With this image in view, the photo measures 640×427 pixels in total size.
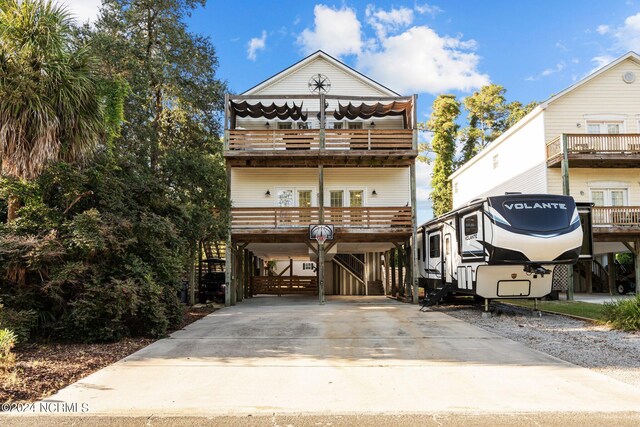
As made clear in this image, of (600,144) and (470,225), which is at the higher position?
(600,144)

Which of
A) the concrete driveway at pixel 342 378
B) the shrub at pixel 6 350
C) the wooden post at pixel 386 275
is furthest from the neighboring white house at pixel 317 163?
the shrub at pixel 6 350

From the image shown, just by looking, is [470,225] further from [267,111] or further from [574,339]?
[267,111]

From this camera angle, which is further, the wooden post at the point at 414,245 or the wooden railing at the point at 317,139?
the wooden railing at the point at 317,139

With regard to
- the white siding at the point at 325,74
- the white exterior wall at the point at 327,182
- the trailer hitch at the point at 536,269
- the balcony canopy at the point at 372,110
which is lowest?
the trailer hitch at the point at 536,269

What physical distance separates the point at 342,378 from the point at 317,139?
1333cm

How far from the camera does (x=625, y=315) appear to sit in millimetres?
10641

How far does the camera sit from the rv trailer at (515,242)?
11.9 metres

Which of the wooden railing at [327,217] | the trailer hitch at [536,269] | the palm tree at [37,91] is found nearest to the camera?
the palm tree at [37,91]

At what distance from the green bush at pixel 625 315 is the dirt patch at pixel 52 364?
10.1 m

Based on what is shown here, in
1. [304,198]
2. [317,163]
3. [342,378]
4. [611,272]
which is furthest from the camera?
[611,272]

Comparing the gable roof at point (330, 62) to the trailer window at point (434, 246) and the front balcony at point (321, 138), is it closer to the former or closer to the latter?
the front balcony at point (321, 138)

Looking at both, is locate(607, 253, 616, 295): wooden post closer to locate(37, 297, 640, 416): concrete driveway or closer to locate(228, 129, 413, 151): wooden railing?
locate(228, 129, 413, 151): wooden railing

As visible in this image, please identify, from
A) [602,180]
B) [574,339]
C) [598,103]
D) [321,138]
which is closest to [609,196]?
[602,180]

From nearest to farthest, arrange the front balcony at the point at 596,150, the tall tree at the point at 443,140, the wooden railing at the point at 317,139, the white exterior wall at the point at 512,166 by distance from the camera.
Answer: the wooden railing at the point at 317,139 < the front balcony at the point at 596,150 < the white exterior wall at the point at 512,166 < the tall tree at the point at 443,140
